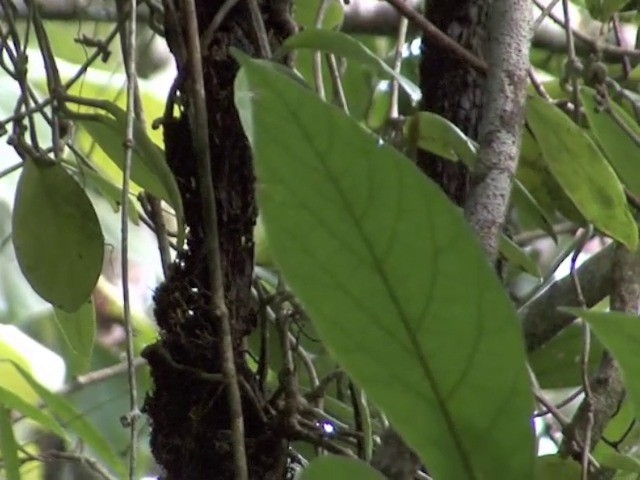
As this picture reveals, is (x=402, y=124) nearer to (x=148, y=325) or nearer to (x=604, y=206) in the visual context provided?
(x=604, y=206)

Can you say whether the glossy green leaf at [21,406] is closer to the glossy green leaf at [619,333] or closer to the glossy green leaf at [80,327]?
the glossy green leaf at [80,327]

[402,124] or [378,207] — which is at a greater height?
[402,124]

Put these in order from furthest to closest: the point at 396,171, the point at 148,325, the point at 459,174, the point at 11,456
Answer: the point at 148,325 → the point at 459,174 → the point at 11,456 → the point at 396,171

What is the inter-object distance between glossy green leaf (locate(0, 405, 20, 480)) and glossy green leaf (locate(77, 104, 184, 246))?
121 millimetres

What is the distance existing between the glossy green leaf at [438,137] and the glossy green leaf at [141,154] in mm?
124

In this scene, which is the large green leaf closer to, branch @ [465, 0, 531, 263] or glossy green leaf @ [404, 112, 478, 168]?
branch @ [465, 0, 531, 263]

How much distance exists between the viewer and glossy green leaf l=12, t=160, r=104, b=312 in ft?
1.63

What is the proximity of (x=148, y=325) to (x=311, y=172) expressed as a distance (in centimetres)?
92

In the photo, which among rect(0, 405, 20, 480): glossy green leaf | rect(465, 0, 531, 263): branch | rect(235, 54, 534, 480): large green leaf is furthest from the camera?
rect(0, 405, 20, 480): glossy green leaf

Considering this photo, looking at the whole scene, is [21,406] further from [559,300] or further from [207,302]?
[559,300]

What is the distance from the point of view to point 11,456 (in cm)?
44

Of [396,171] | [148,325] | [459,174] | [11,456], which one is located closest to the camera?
[396,171]

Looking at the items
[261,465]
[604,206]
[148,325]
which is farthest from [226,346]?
[148,325]

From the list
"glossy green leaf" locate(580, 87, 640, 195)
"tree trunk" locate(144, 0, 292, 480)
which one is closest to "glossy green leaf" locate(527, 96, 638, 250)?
"glossy green leaf" locate(580, 87, 640, 195)
